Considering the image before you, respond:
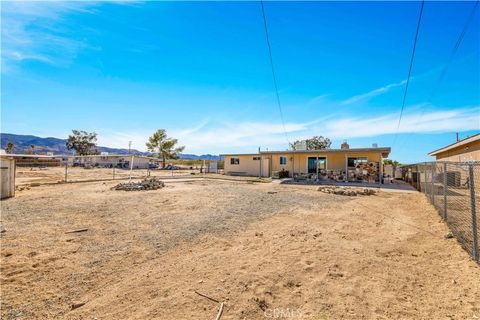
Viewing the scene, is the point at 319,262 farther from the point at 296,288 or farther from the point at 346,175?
the point at 346,175

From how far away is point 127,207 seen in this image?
26.6ft

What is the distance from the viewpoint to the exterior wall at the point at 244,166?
24475mm

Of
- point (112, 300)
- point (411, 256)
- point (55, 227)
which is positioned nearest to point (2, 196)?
point (55, 227)

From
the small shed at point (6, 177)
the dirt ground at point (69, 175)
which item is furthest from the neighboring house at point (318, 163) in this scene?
the small shed at point (6, 177)

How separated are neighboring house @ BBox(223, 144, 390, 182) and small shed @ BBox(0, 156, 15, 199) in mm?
17339

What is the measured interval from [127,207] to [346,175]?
15.8 m

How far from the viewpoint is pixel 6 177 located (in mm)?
10039

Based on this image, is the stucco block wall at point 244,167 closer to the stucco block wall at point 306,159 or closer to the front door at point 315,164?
the stucco block wall at point 306,159

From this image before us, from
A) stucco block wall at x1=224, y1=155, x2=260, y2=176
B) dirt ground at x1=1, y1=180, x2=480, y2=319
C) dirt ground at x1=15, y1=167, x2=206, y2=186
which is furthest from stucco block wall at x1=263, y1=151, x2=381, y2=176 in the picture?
dirt ground at x1=1, y1=180, x2=480, y2=319

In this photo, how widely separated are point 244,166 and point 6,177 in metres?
18.7

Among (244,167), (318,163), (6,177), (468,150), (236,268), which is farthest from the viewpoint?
(244,167)

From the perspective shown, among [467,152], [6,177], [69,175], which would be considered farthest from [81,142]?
[467,152]

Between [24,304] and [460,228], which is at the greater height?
[460,228]

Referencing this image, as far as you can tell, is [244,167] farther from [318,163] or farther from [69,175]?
[69,175]
